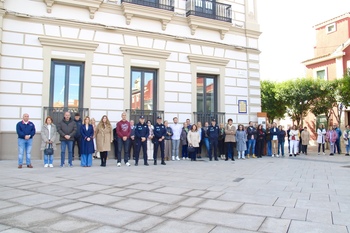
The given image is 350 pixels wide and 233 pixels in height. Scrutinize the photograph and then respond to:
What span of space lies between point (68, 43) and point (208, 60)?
20.9 ft

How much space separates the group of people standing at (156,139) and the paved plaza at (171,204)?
2479 mm

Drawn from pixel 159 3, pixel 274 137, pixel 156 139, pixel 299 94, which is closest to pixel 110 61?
pixel 159 3

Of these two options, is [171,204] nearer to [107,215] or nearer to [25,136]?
[107,215]

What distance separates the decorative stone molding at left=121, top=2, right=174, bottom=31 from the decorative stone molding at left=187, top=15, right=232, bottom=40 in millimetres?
1048

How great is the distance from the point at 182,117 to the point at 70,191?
27.1 ft

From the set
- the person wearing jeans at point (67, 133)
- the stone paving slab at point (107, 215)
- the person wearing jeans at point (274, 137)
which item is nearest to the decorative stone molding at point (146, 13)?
the person wearing jeans at point (67, 133)

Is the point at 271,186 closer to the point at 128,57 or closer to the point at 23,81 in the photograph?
the point at 128,57

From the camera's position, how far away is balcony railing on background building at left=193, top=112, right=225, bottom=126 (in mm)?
13812

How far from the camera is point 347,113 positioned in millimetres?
25703

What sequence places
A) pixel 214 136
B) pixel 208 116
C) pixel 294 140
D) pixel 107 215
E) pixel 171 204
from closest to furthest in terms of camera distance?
pixel 107 215 < pixel 171 204 < pixel 214 136 < pixel 208 116 < pixel 294 140

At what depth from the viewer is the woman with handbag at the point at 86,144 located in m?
9.77

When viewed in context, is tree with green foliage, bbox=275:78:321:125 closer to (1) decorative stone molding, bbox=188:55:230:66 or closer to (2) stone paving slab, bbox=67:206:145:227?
(1) decorative stone molding, bbox=188:55:230:66

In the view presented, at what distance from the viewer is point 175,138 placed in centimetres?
1269

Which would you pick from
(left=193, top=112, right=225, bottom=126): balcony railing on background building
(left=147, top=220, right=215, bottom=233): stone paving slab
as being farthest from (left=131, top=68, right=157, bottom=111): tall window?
(left=147, top=220, right=215, bottom=233): stone paving slab
